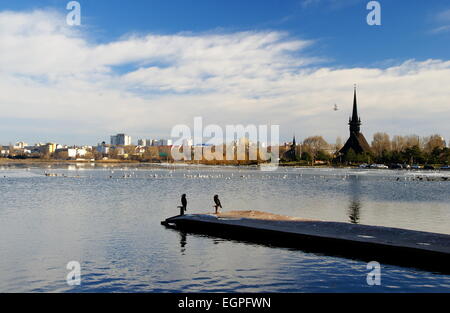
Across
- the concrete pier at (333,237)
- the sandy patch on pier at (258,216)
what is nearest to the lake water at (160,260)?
the concrete pier at (333,237)

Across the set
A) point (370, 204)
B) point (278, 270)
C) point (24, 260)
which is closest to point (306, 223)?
point (278, 270)

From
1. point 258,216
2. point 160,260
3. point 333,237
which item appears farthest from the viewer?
point 258,216

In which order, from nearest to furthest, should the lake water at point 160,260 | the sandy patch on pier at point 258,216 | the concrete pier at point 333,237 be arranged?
the lake water at point 160,260
the concrete pier at point 333,237
the sandy patch on pier at point 258,216

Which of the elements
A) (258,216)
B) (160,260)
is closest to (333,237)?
(160,260)

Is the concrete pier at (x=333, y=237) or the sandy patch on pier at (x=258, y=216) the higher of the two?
the sandy patch on pier at (x=258, y=216)

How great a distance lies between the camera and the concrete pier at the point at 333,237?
19.8 meters

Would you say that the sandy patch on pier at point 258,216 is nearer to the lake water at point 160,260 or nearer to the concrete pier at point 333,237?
the concrete pier at point 333,237

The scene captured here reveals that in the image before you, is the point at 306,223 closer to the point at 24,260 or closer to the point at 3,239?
the point at 24,260

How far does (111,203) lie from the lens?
45906mm

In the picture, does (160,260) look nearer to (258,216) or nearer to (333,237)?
(333,237)

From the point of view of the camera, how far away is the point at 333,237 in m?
23.0
